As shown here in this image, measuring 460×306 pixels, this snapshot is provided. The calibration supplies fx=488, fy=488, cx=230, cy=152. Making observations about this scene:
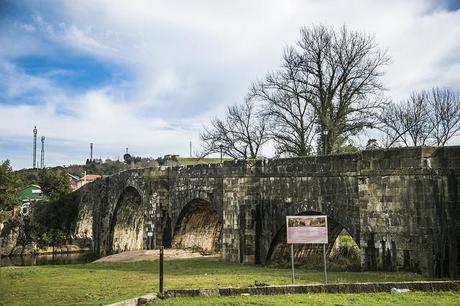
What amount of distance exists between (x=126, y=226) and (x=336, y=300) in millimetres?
29346

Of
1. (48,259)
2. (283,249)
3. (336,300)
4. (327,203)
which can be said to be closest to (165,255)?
(283,249)

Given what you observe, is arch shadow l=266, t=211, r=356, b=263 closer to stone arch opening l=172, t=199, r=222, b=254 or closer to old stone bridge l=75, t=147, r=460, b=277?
old stone bridge l=75, t=147, r=460, b=277

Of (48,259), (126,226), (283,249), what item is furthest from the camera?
(48,259)

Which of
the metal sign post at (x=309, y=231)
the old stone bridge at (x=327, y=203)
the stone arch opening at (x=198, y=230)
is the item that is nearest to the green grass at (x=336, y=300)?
the metal sign post at (x=309, y=231)

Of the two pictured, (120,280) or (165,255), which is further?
(165,255)

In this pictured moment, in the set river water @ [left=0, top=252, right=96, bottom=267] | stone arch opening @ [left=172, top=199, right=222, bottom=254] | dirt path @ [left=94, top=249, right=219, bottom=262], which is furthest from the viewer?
river water @ [left=0, top=252, right=96, bottom=267]

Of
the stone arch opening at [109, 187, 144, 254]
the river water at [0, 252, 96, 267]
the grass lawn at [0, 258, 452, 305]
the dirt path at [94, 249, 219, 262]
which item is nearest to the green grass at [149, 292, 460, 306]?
the grass lawn at [0, 258, 452, 305]

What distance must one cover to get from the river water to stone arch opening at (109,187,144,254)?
2.65 metres

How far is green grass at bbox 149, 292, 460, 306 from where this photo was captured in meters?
8.81

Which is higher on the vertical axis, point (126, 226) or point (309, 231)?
point (126, 226)

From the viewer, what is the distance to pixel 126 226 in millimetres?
36656

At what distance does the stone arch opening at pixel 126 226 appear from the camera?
35.0 m

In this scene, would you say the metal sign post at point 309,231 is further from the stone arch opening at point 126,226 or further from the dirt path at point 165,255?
the stone arch opening at point 126,226

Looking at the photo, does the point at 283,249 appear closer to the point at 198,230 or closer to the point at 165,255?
the point at 165,255
